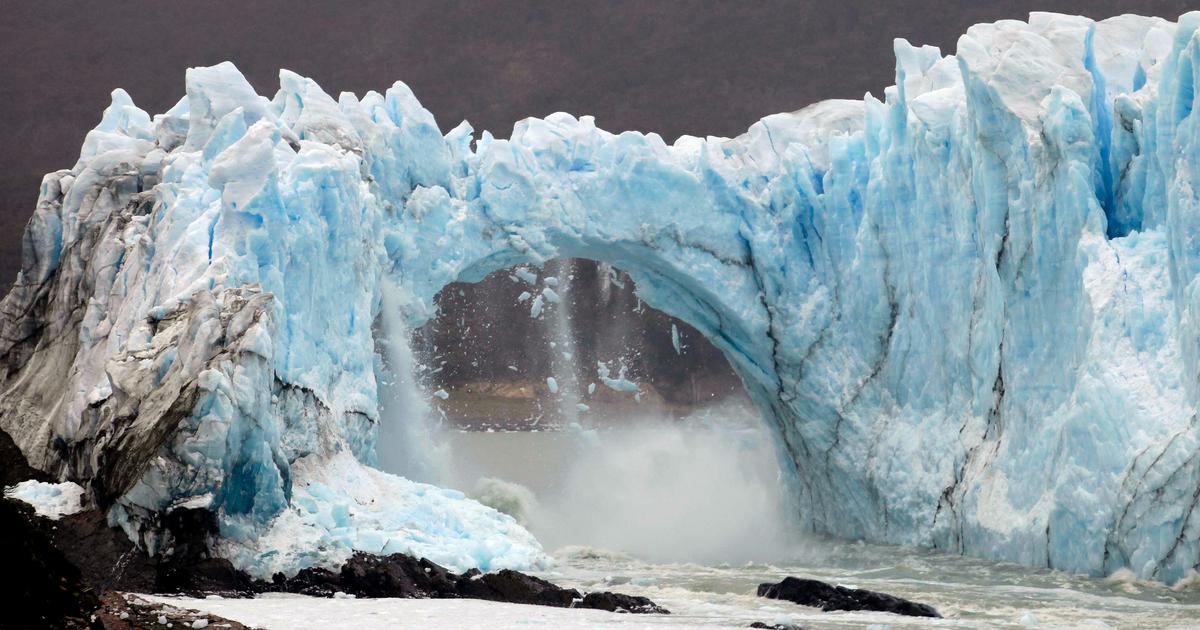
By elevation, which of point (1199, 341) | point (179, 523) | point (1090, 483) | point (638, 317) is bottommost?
point (179, 523)

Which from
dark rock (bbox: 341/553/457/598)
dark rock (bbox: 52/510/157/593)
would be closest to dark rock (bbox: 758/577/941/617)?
dark rock (bbox: 341/553/457/598)

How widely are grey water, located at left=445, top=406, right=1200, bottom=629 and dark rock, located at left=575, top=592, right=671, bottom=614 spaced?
0.67 feet

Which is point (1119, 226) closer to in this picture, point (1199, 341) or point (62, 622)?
point (1199, 341)

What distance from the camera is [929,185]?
1517 cm

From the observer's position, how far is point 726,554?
17.2 m

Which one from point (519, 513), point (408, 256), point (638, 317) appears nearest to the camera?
point (408, 256)

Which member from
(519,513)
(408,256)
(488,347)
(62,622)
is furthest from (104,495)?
(488,347)

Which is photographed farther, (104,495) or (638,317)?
(638,317)

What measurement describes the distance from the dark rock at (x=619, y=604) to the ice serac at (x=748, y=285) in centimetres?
198

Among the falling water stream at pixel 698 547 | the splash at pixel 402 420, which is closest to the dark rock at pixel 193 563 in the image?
the falling water stream at pixel 698 547

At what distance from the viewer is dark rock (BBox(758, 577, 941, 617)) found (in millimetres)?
10922

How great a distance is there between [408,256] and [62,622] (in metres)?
9.11

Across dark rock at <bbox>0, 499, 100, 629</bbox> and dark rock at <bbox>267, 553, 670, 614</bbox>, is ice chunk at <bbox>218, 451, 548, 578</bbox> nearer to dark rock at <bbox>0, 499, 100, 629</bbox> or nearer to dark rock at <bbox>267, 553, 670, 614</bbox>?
dark rock at <bbox>267, 553, 670, 614</bbox>

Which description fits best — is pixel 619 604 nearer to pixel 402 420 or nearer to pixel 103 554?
pixel 103 554
